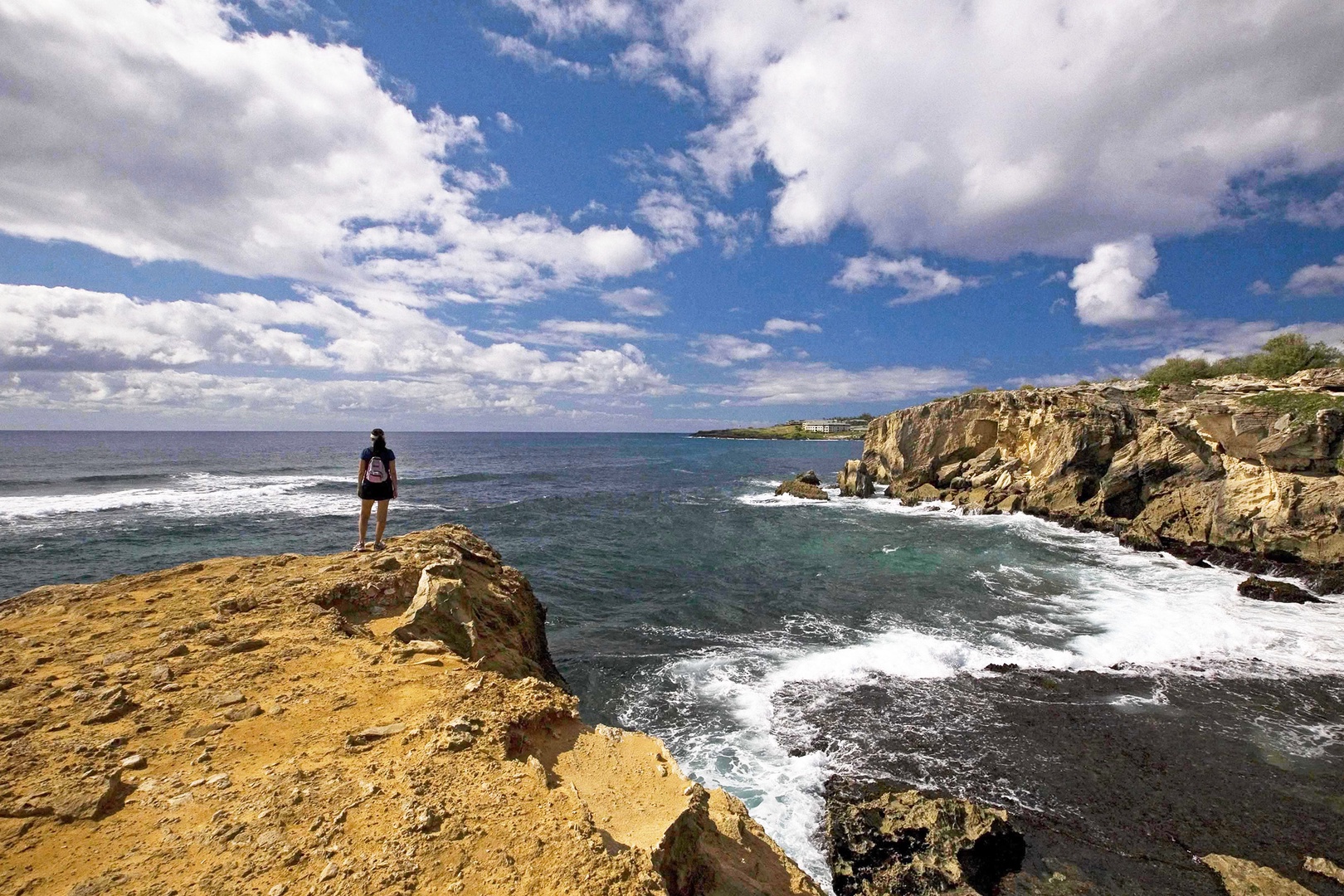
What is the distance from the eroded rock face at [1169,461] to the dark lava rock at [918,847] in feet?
84.0

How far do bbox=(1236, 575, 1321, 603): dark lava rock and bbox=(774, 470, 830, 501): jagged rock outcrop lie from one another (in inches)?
1099

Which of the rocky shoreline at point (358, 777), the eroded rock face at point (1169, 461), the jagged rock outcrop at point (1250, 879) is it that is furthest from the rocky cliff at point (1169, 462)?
the rocky shoreline at point (358, 777)

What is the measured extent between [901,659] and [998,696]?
2417 mm

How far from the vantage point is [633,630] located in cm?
1697

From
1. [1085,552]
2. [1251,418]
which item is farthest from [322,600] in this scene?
[1251,418]

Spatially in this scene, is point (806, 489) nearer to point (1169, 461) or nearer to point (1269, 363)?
point (1169, 461)

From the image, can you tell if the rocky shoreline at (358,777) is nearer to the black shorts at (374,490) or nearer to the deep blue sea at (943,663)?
the deep blue sea at (943,663)

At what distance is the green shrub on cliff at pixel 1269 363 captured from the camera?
113 ft

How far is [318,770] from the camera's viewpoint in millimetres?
4484

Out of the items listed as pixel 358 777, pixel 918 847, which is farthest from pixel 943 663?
pixel 358 777

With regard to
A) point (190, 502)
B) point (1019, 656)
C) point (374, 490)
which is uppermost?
point (374, 490)

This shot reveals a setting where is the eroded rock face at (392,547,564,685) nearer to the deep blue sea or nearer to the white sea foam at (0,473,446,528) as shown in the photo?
the deep blue sea

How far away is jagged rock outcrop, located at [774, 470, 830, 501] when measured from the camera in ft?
154

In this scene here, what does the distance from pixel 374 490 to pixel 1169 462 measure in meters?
38.1
